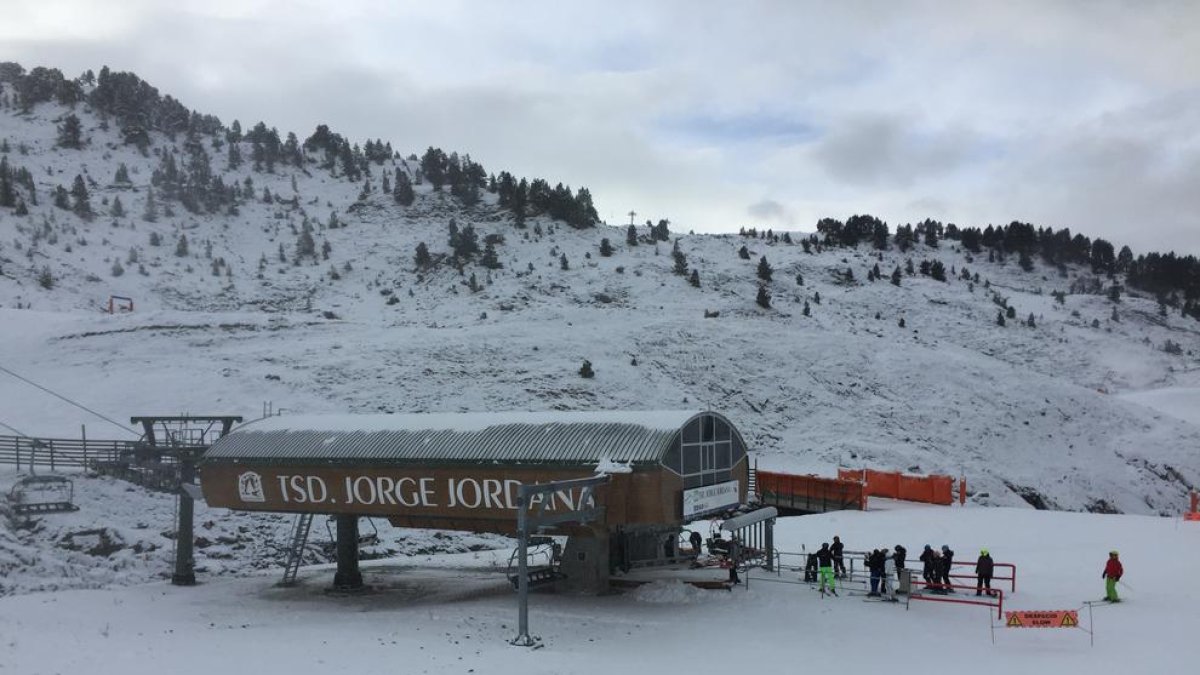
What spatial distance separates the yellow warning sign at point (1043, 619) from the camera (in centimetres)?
1856

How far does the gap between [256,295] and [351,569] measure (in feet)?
175

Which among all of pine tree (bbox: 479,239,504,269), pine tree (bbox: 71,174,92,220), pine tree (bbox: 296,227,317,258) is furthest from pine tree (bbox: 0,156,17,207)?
pine tree (bbox: 479,239,504,269)

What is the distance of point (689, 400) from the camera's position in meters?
53.2

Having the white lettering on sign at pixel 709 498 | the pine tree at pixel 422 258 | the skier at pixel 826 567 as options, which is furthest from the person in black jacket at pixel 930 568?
the pine tree at pixel 422 258

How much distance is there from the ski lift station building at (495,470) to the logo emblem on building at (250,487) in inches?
1.4

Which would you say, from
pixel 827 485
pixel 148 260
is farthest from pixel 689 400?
pixel 148 260

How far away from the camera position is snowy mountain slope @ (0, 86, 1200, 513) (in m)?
49.0

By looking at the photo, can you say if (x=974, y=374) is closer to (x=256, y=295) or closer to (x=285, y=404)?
(x=285, y=404)

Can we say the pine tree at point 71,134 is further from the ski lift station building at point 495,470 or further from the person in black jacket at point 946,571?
the person in black jacket at point 946,571

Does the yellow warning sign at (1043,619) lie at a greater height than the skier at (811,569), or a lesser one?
greater

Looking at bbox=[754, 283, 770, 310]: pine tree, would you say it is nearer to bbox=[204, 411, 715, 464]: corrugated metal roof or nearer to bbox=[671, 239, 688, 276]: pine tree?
bbox=[671, 239, 688, 276]: pine tree

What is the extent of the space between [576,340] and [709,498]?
117ft

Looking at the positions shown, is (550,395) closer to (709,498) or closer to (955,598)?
(709,498)

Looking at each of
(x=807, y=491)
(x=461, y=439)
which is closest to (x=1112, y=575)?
(x=461, y=439)
